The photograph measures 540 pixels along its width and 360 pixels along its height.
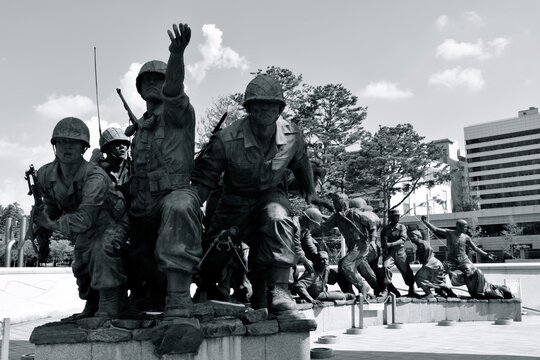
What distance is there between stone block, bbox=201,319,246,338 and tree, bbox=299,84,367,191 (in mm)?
25046

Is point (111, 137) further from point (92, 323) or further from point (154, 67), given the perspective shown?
point (92, 323)

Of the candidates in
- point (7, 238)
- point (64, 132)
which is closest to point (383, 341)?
point (64, 132)

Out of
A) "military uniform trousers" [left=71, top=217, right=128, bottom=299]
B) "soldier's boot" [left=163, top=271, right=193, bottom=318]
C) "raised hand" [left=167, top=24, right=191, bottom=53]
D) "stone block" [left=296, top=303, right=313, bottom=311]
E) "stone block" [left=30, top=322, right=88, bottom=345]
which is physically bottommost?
"stone block" [left=296, top=303, right=313, bottom=311]

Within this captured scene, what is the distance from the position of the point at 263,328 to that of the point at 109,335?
1.25m

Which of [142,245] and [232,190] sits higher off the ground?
[232,190]

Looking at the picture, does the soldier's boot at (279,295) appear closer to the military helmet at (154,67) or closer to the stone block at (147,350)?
the stone block at (147,350)

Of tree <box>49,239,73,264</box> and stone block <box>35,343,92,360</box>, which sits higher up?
tree <box>49,239,73,264</box>

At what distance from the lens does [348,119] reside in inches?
1239

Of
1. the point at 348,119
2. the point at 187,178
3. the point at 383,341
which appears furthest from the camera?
the point at 348,119

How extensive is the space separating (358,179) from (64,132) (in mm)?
28071

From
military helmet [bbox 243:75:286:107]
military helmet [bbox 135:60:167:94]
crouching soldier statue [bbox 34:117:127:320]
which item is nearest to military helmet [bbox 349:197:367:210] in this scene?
military helmet [bbox 243:75:286:107]

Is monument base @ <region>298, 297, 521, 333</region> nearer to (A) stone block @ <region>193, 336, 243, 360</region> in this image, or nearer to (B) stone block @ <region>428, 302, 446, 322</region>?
(B) stone block @ <region>428, 302, 446, 322</region>

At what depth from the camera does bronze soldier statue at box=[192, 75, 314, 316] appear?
4820 mm

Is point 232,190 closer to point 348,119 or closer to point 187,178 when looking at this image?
point 187,178
